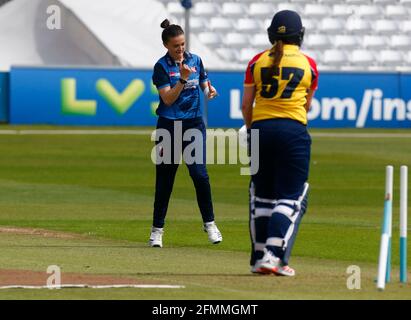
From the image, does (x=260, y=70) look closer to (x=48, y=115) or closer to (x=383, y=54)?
(x=48, y=115)

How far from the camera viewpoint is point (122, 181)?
861 inches

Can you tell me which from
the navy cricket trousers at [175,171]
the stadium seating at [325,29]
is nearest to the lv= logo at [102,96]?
the stadium seating at [325,29]

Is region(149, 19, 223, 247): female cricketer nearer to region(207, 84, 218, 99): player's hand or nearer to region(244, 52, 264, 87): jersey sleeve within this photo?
region(207, 84, 218, 99): player's hand

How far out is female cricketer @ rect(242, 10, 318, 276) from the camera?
393 inches

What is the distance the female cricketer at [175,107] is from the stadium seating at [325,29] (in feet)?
92.8

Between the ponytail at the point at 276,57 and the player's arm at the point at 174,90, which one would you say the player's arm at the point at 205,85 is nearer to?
the player's arm at the point at 174,90

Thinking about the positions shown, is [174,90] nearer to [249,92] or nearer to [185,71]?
[185,71]

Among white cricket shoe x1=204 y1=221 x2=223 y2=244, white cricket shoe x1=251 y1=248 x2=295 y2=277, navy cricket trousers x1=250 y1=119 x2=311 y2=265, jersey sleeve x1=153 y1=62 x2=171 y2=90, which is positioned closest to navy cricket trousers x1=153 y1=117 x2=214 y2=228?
white cricket shoe x1=204 y1=221 x2=223 y2=244

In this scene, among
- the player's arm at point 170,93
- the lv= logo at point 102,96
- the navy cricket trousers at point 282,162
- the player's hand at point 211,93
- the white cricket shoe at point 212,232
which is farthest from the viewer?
the lv= logo at point 102,96

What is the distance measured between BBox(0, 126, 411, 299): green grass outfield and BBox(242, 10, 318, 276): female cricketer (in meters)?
0.36

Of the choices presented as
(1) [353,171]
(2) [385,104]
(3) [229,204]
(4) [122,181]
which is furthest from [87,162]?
(2) [385,104]

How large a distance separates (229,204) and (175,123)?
5.87 metres

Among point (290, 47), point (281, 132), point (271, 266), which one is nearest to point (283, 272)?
point (271, 266)

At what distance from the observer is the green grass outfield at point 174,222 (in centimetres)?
966
